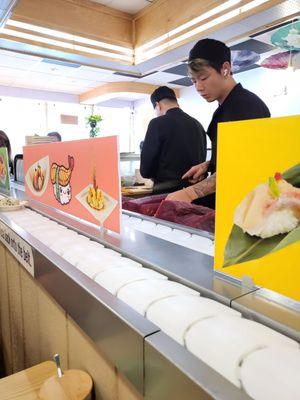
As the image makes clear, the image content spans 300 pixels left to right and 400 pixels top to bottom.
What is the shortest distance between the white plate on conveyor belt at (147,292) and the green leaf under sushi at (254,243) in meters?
0.11

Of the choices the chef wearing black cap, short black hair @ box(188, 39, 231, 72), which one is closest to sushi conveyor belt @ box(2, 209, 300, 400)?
short black hair @ box(188, 39, 231, 72)

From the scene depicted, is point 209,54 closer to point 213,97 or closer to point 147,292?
point 213,97

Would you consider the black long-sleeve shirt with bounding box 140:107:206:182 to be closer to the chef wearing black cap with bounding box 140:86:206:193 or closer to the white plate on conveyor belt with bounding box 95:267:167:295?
the chef wearing black cap with bounding box 140:86:206:193

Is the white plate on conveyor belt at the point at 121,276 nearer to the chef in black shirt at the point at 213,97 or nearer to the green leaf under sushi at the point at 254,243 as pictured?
the green leaf under sushi at the point at 254,243

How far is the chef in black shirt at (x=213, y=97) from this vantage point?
1.36 meters

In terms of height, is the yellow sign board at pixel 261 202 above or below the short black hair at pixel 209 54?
below

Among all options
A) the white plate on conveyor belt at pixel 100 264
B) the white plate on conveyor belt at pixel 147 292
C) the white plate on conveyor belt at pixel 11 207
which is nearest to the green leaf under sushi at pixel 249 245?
the white plate on conveyor belt at pixel 147 292

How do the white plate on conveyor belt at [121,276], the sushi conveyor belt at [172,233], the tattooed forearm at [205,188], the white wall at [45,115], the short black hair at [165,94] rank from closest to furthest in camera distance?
the white plate on conveyor belt at [121,276], the sushi conveyor belt at [172,233], the tattooed forearm at [205,188], the short black hair at [165,94], the white wall at [45,115]

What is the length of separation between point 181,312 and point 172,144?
1571mm

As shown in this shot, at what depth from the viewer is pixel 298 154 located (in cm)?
50

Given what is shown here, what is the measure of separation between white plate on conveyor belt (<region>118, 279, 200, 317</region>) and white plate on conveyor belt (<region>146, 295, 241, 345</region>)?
2 centimetres

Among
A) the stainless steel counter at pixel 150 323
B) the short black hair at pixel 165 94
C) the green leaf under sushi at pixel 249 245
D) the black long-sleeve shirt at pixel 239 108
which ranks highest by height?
the short black hair at pixel 165 94

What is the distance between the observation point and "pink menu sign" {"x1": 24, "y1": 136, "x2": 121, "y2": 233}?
0.91 m

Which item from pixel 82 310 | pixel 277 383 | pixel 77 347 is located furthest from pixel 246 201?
pixel 77 347
